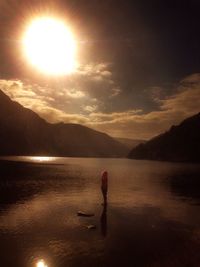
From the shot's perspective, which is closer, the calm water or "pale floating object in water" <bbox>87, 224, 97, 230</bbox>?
the calm water

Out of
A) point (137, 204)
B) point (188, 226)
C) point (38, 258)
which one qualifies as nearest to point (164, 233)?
point (188, 226)

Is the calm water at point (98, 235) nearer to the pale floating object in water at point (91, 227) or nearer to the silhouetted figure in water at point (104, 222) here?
the silhouetted figure in water at point (104, 222)

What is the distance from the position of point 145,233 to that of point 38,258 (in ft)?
34.4

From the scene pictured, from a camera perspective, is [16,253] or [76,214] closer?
[16,253]

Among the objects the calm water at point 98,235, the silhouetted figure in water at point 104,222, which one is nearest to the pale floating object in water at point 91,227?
the calm water at point 98,235

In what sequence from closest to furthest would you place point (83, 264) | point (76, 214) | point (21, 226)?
point (83, 264) → point (21, 226) → point (76, 214)

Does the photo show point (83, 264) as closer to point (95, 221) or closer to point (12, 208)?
point (95, 221)

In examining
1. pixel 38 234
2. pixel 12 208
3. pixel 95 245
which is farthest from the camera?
pixel 12 208

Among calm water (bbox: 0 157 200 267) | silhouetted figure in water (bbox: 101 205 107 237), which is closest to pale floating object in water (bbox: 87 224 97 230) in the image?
calm water (bbox: 0 157 200 267)

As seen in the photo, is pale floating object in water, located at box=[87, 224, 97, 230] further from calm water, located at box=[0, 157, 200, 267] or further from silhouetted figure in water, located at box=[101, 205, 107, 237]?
silhouetted figure in water, located at box=[101, 205, 107, 237]

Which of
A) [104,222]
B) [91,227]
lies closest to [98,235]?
[91,227]

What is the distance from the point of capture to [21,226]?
26203mm

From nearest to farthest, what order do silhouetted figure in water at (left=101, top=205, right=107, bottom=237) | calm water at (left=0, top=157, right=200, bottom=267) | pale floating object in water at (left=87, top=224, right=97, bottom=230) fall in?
calm water at (left=0, top=157, right=200, bottom=267) → silhouetted figure in water at (left=101, top=205, right=107, bottom=237) → pale floating object in water at (left=87, top=224, right=97, bottom=230)

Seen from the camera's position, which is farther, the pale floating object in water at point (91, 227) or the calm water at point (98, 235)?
→ the pale floating object in water at point (91, 227)
